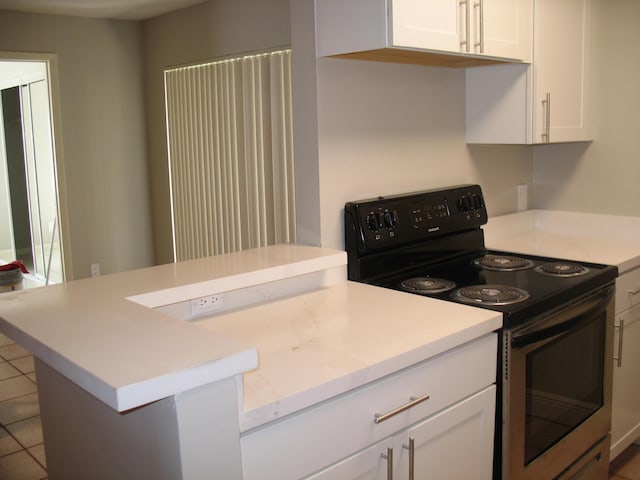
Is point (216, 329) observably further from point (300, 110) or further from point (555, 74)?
point (555, 74)

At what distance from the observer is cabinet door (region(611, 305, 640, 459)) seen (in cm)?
247

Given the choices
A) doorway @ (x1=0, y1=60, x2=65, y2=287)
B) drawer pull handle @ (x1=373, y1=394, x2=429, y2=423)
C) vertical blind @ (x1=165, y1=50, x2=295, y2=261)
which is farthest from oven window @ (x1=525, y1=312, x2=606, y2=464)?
doorway @ (x1=0, y1=60, x2=65, y2=287)

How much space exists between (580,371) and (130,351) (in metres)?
1.61

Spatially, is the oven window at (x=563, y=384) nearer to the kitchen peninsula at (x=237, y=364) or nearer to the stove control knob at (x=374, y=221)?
the kitchen peninsula at (x=237, y=364)

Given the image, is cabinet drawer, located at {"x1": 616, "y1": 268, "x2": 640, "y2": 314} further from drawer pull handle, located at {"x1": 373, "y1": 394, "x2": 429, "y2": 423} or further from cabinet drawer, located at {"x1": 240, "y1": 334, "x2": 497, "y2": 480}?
drawer pull handle, located at {"x1": 373, "y1": 394, "x2": 429, "y2": 423}

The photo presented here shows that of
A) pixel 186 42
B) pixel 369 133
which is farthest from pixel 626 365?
pixel 186 42

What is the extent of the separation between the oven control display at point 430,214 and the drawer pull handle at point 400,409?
90 cm

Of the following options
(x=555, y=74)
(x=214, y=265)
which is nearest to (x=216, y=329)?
(x=214, y=265)

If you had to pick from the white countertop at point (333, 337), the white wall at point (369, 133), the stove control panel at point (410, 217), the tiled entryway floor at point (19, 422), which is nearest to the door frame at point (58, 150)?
the tiled entryway floor at point (19, 422)

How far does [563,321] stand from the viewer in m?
1.97

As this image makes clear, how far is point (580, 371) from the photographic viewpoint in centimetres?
215

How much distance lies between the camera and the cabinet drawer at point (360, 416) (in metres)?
1.23

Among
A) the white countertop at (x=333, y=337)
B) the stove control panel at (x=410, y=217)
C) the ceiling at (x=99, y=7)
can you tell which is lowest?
the white countertop at (x=333, y=337)

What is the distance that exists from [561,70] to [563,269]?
92cm
